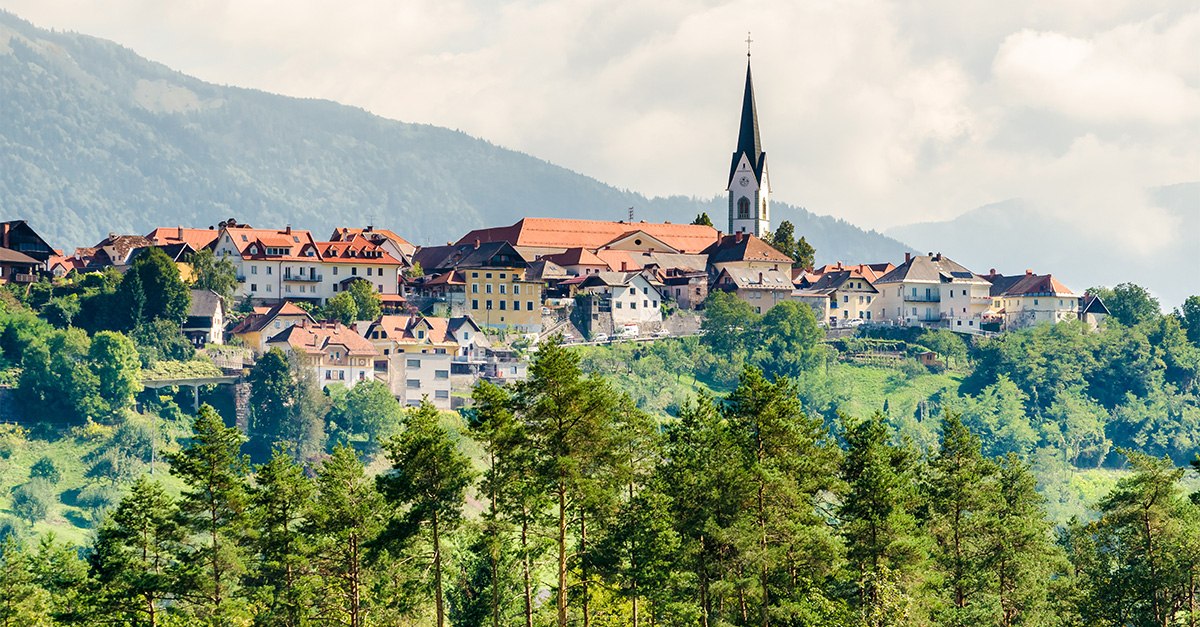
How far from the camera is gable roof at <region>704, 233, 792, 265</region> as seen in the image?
134 meters

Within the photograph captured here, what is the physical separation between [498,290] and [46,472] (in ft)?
121

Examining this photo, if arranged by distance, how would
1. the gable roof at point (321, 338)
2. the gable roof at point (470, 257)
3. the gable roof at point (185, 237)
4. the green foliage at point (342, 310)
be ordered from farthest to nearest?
the gable roof at point (185, 237)
the gable roof at point (470, 257)
the green foliage at point (342, 310)
the gable roof at point (321, 338)

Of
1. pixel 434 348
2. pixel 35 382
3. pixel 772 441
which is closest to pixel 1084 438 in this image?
pixel 434 348

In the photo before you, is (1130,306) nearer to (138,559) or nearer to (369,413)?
(369,413)

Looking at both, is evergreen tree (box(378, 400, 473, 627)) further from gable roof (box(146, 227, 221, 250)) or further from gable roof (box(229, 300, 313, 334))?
gable roof (box(146, 227, 221, 250))

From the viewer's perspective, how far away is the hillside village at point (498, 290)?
110500 mm

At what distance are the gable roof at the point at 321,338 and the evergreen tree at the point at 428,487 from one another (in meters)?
64.7

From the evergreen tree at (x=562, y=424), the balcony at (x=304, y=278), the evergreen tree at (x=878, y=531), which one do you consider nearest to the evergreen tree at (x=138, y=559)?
the evergreen tree at (x=562, y=424)

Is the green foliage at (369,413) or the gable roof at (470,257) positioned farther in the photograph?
the gable roof at (470,257)

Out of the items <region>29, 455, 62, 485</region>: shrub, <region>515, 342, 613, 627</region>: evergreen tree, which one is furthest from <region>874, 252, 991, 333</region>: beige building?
<region>515, 342, 613, 627</region>: evergreen tree

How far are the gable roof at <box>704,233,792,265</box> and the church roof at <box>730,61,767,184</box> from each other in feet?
61.8

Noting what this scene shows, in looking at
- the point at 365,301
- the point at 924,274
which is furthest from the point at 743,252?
the point at 365,301

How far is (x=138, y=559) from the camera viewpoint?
147ft

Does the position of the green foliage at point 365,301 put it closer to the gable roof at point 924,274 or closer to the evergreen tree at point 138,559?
the gable roof at point 924,274
